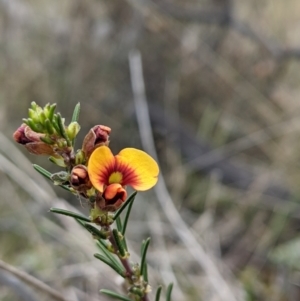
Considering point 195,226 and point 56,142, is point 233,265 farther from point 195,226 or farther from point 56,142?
point 56,142

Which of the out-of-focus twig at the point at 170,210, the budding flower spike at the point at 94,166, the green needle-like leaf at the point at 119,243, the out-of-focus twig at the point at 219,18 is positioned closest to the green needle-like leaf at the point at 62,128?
the budding flower spike at the point at 94,166

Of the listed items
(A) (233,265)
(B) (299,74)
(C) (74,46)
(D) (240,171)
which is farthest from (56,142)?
(B) (299,74)

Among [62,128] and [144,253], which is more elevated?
[62,128]

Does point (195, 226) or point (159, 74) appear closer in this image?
point (195, 226)

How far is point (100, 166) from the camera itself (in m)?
0.51

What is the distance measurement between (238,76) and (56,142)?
2.54 metres

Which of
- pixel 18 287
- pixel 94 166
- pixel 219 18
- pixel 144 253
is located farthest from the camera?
pixel 219 18

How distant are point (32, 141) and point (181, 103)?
2.45 meters

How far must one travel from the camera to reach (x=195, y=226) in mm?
2160

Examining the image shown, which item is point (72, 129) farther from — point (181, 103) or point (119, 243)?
point (181, 103)

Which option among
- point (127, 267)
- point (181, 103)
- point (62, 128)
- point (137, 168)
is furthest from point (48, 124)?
point (181, 103)

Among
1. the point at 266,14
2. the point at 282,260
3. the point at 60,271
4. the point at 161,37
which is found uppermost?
the point at 266,14

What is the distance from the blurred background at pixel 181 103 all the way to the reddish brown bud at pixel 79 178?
1.40 m

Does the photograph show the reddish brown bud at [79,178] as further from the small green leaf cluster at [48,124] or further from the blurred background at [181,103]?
the blurred background at [181,103]
